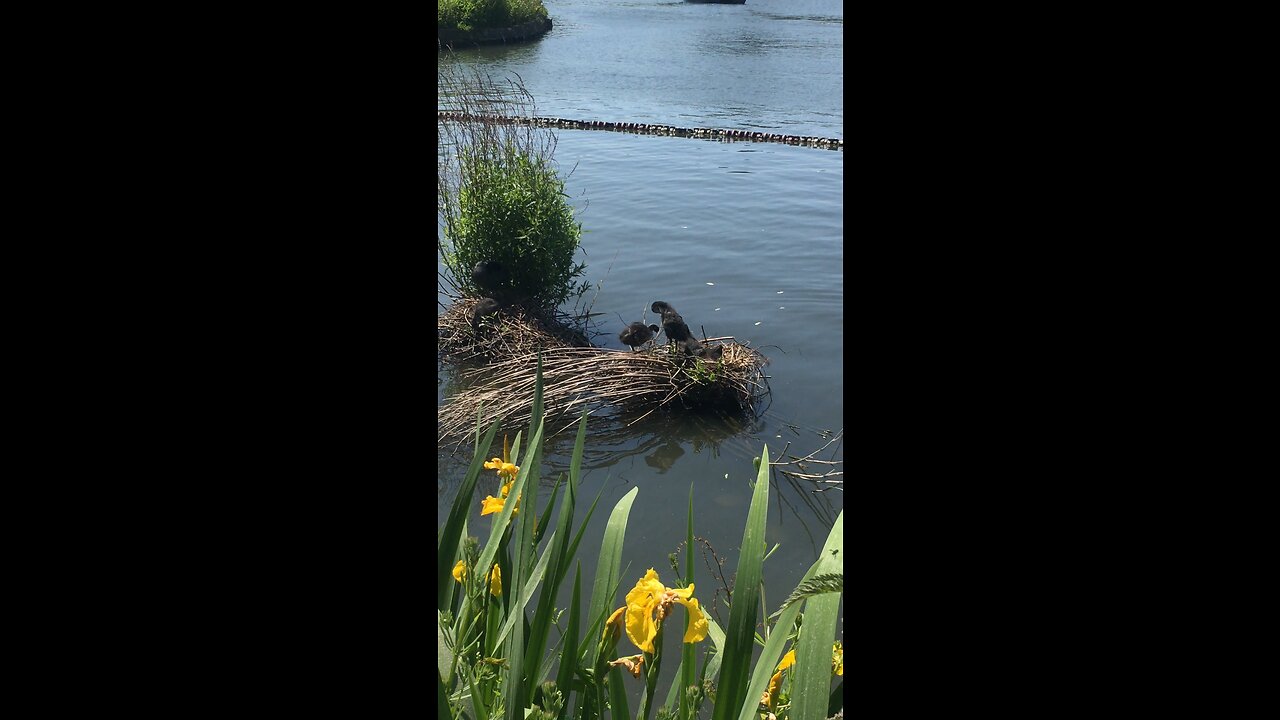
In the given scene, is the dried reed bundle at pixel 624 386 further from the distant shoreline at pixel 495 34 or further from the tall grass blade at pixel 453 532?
the distant shoreline at pixel 495 34

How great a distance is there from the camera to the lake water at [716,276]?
5.62 meters

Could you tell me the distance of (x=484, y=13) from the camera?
37500 mm

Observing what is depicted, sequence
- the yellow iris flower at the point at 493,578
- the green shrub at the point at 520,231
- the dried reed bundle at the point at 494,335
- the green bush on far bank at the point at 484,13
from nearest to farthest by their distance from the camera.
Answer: the yellow iris flower at the point at 493,578
the dried reed bundle at the point at 494,335
the green shrub at the point at 520,231
the green bush on far bank at the point at 484,13

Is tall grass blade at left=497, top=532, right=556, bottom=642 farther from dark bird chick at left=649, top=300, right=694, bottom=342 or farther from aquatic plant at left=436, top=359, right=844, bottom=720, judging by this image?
dark bird chick at left=649, top=300, right=694, bottom=342

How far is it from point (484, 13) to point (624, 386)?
33.7 m

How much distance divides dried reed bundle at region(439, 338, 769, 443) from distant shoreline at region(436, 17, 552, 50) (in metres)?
27.7

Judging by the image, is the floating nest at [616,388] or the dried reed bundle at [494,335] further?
the dried reed bundle at [494,335]

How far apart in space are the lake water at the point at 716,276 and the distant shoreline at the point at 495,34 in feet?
28.5

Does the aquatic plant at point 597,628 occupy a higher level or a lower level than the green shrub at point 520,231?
lower

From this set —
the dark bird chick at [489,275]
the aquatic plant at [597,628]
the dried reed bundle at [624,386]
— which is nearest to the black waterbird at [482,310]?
the dark bird chick at [489,275]

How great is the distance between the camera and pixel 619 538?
1779 millimetres
